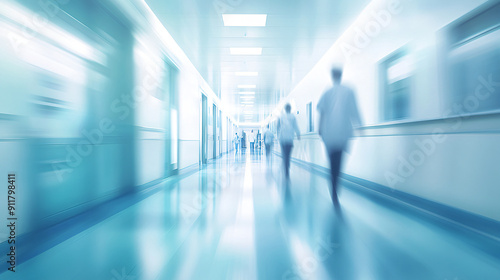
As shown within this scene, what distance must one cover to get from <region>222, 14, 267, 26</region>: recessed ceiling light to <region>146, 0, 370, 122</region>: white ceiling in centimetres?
11

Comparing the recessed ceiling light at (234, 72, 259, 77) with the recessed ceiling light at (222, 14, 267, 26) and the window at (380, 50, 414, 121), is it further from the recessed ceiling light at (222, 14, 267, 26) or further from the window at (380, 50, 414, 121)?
the window at (380, 50, 414, 121)

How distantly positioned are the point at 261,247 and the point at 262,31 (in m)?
4.24

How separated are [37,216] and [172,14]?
3.55m

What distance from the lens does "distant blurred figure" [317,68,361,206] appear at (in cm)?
312

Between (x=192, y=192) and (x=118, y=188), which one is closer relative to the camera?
(x=118, y=188)

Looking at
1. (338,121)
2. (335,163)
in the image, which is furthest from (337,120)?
(335,163)

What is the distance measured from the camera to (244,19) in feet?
14.7

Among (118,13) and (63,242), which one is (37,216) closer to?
(63,242)

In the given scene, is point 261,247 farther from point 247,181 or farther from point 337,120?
point 247,181

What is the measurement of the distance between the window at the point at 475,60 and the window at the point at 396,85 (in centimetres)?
71

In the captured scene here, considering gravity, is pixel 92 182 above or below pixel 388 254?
above

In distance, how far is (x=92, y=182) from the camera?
2.94 meters


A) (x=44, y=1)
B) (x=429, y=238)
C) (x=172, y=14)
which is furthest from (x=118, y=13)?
(x=429, y=238)

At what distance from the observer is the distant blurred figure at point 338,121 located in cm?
312
